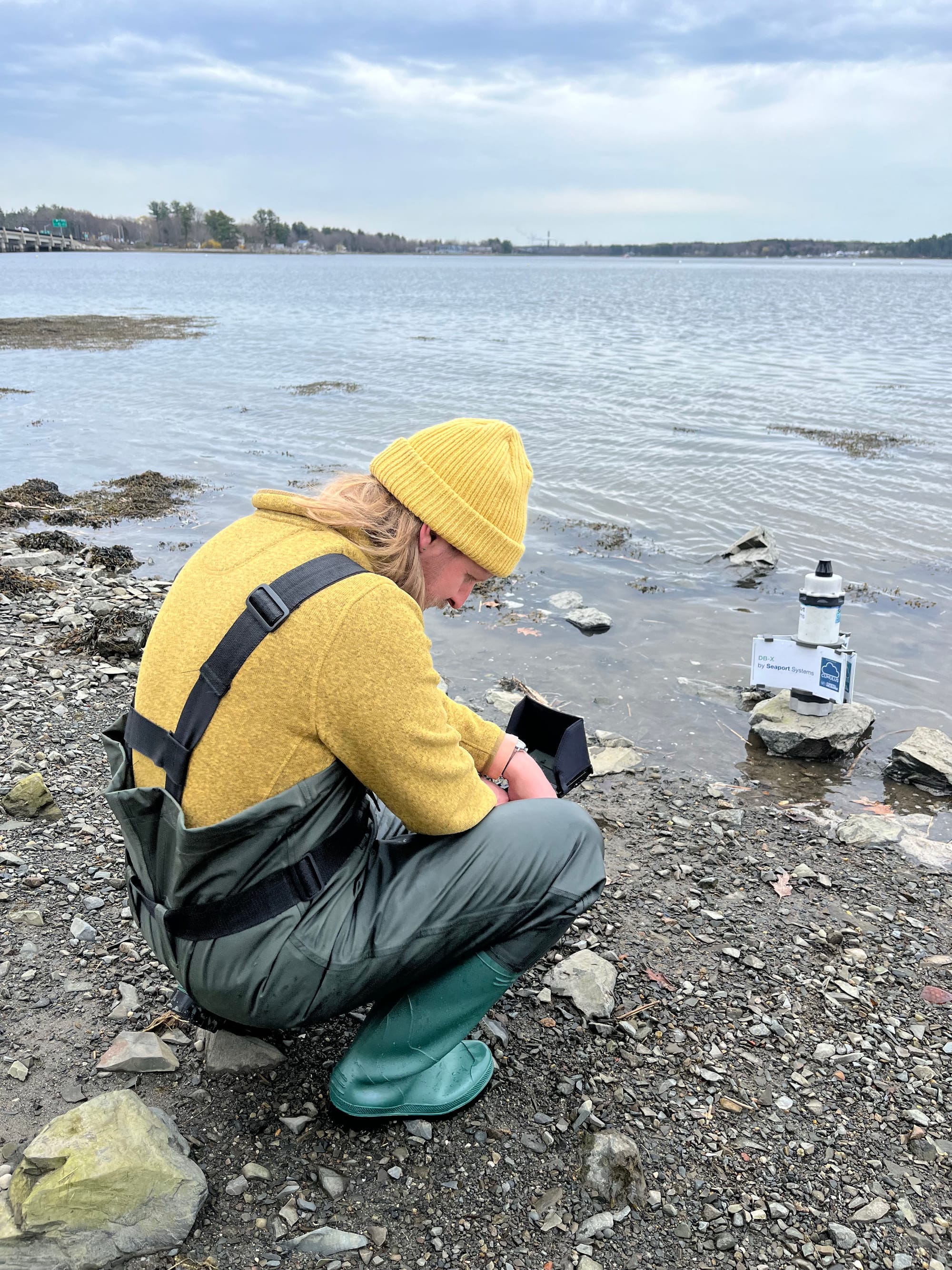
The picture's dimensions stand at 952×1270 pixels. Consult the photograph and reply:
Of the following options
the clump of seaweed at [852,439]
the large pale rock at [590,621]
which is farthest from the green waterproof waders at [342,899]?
the clump of seaweed at [852,439]

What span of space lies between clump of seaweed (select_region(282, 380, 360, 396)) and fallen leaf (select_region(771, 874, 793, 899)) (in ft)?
62.6

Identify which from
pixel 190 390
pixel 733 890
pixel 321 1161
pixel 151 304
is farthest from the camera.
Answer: pixel 151 304

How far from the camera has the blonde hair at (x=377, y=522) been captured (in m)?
2.44

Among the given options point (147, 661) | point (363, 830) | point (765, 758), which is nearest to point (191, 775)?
point (147, 661)

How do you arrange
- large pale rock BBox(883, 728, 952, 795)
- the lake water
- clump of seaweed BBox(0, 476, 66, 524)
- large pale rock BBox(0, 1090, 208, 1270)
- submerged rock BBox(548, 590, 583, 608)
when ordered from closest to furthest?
large pale rock BBox(0, 1090, 208, 1270) < large pale rock BBox(883, 728, 952, 795) < the lake water < submerged rock BBox(548, 590, 583, 608) < clump of seaweed BBox(0, 476, 66, 524)

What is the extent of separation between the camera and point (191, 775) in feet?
7.41

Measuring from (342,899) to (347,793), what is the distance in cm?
28

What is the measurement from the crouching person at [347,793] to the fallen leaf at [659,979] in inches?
42.0

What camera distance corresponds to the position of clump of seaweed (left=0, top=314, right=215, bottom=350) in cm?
2995

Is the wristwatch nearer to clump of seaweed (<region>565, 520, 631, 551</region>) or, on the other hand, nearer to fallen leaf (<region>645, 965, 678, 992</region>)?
fallen leaf (<region>645, 965, 678, 992</region>)

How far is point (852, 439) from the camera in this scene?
16.5 meters

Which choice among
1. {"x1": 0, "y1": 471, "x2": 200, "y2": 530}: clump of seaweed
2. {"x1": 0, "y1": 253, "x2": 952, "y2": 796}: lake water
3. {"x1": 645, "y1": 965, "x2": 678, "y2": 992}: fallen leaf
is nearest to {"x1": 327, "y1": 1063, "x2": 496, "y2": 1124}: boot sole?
{"x1": 645, "y1": 965, "x2": 678, "y2": 992}: fallen leaf

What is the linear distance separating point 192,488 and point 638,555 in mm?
6176

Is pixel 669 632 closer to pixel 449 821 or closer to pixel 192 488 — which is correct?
pixel 449 821
